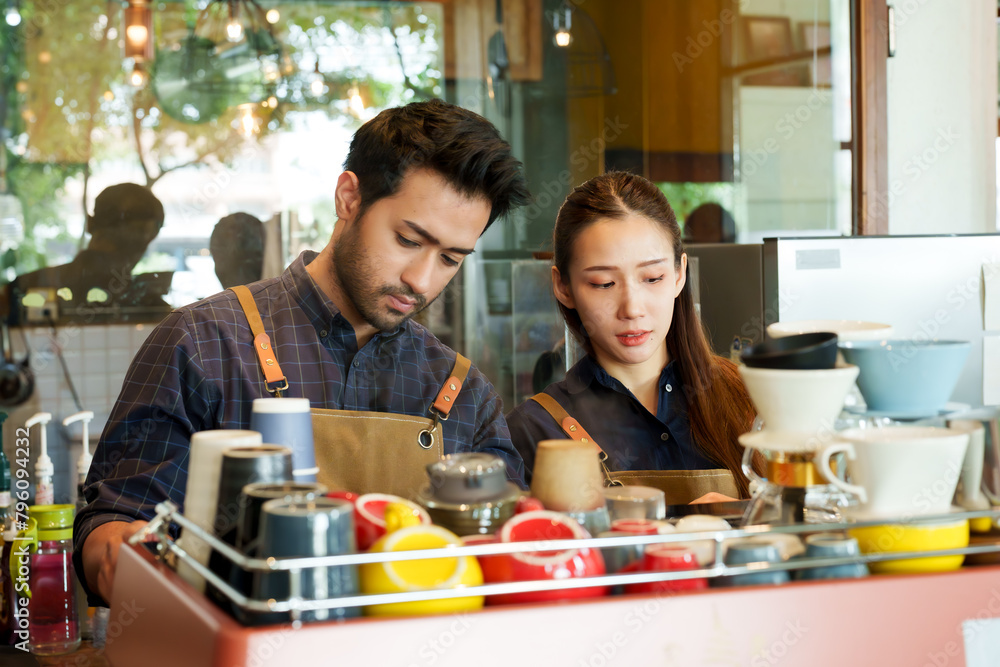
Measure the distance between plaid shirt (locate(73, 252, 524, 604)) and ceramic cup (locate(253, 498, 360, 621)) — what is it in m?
0.61

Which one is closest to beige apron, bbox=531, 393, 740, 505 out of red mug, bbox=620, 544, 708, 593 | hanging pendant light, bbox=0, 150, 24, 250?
red mug, bbox=620, 544, 708, 593

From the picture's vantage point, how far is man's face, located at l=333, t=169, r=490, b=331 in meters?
1.32

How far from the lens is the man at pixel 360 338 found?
123 centimetres

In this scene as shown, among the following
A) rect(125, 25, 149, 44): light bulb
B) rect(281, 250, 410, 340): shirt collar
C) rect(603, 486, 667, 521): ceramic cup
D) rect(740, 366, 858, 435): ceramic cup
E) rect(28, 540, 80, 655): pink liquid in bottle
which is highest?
rect(125, 25, 149, 44): light bulb

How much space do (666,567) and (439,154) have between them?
803 millimetres

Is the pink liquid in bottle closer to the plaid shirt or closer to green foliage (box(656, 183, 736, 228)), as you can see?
the plaid shirt

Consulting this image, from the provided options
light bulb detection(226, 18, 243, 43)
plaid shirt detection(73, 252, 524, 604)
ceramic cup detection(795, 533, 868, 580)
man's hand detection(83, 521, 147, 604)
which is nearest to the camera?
ceramic cup detection(795, 533, 868, 580)

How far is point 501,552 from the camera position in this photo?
0.61 metres

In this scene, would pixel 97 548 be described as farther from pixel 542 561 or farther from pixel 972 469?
pixel 972 469

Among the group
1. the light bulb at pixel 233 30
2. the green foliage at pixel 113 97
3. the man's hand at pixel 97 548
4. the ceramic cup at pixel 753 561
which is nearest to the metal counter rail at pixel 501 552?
the ceramic cup at pixel 753 561

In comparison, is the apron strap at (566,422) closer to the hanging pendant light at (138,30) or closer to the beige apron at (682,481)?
the beige apron at (682,481)

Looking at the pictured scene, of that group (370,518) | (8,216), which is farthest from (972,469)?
(8,216)

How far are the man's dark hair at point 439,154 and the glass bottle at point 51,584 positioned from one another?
2.04ft

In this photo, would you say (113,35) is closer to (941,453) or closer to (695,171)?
(695,171)
